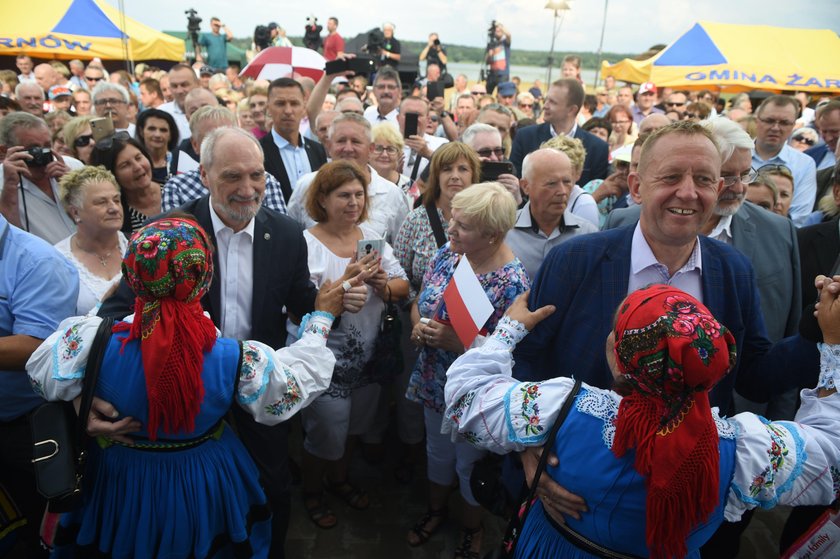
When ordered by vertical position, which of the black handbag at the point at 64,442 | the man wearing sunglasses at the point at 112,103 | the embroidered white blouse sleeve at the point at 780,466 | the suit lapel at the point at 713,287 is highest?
the man wearing sunglasses at the point at 112,103

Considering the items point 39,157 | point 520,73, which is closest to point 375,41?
point 39,157

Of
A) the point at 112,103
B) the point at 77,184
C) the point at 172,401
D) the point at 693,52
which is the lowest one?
the point at 172,401

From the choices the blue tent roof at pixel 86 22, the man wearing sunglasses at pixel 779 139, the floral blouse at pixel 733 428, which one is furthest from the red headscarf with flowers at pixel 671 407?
the blue tent roof at pixel 86 22

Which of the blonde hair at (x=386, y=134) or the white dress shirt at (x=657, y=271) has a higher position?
the blonde hair at (x=386, y=134)

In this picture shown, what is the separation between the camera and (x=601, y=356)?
2.01 meters

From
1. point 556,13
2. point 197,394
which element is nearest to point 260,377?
point 197,394

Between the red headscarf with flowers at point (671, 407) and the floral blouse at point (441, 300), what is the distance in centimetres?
→ 124

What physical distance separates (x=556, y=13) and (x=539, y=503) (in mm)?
15486

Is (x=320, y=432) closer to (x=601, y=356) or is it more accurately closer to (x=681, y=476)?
(x=601, y=356)

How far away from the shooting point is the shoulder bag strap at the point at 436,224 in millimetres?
3352

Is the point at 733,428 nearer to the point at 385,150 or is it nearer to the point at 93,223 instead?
the point at 93,223

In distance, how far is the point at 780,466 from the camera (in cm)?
143

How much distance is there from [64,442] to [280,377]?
2.34 feet

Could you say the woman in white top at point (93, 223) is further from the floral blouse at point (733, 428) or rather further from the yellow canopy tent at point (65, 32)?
the yellow canopy tent at point (65, 32)
